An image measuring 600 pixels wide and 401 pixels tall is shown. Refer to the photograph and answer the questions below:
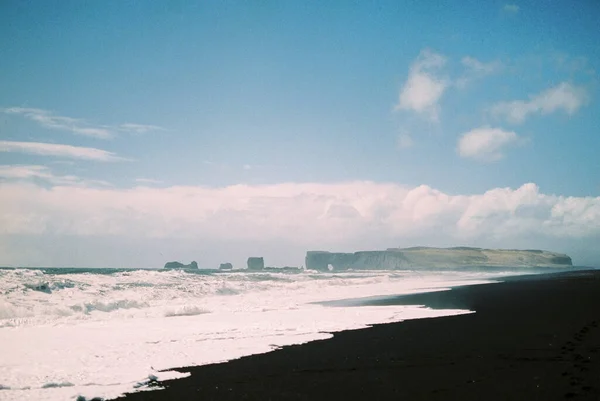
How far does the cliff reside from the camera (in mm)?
148375

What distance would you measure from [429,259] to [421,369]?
15394cm

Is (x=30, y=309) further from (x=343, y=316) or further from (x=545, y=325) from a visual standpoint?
(x=545, y=325)

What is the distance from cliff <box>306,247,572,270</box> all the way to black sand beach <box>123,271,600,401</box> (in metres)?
138

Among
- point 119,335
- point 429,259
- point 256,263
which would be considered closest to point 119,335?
point 119,335

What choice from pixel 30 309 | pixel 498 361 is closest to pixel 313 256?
pixel 30 309

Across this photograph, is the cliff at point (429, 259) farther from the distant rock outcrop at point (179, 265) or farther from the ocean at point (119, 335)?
the ocean at point (119, 335)

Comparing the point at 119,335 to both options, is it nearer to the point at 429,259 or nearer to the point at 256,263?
the point at 256,263

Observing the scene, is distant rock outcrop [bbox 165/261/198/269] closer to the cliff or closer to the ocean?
the cliff

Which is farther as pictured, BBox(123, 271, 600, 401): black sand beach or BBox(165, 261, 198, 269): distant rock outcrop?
BBox(165, 261, 198, 269): distant rock outcrop

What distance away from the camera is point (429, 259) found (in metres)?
154

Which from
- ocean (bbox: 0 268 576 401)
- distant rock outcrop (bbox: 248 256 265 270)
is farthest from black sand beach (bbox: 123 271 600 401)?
distant rock outcrop (bbox: 248 256 265 270)

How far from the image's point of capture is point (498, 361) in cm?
830

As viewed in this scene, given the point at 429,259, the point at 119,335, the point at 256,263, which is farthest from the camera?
the point at 429,259

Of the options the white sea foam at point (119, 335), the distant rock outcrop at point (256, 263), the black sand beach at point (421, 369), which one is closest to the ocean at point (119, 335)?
the white sea foam at point (119, 335)
